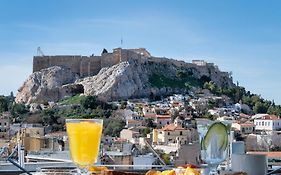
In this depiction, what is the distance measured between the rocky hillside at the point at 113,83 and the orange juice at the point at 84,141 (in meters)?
37.1

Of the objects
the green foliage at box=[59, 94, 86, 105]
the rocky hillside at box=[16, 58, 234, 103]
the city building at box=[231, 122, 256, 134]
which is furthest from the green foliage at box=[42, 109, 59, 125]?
the city building at box=[231, 122, 256, 134]

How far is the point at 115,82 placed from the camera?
39031 mm

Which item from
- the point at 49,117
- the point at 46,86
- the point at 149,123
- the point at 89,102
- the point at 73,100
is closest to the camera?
the point at 49,117

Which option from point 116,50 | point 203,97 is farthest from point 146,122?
point 116,50

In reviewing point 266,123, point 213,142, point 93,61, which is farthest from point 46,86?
point 213,142

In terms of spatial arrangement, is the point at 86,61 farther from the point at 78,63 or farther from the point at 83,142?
the point at 83,142

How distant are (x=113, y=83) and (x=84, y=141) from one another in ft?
124

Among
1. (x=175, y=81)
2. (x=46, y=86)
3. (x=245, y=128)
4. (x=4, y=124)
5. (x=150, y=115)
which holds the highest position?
(x=175, y=81)

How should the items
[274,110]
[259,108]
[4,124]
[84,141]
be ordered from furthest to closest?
1. [259,108]
2. [274,110]
3. [4,124]
4. [84,141]

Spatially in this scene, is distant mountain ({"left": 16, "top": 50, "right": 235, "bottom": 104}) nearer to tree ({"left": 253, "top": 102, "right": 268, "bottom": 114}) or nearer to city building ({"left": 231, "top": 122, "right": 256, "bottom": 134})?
tree ({"left": 253, "top": 102, "right": 268, "bottom": 114})

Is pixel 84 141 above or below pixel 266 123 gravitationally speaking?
above

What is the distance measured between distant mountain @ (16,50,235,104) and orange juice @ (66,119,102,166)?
37120 millimetres

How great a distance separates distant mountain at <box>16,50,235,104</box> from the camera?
1543 inches

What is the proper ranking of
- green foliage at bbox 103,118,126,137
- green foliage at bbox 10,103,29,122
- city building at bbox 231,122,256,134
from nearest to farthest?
1. city building at bbox 231,122,256,134
2. green foliage at bbox 103,118,126,137
3. green foliage at bbox 10,103,29,122
